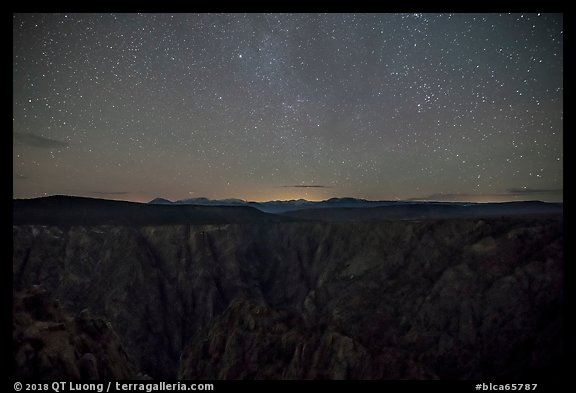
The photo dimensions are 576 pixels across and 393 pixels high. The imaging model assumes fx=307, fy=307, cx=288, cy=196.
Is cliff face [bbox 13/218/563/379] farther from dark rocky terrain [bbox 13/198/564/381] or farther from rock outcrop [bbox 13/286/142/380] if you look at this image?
rock outcrop [bbox 13/286/142/380]

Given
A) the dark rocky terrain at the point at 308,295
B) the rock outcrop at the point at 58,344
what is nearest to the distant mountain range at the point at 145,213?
the dark rocky terrain at the point at 308,295

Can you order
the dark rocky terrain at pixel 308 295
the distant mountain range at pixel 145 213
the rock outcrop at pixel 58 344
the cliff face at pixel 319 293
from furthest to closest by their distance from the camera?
the distant mountain range at pixel 145 213
the cliff face at pixel 319 293
the dark rocky terrain at pixel 308 295
the rock outcrop at pixel 58 344

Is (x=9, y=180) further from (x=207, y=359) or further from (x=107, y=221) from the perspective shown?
(x=107, y=221)

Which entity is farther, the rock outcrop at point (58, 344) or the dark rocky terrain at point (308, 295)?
the dark rocky terrain at point (308, 295)

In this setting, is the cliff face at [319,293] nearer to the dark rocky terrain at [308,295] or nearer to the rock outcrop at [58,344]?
the dark rocky terrain at [308,295]

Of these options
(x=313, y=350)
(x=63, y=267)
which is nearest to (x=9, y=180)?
(x=313, y=350)

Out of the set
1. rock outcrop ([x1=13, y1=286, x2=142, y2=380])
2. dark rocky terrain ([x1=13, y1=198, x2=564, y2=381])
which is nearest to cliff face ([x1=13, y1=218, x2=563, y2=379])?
dark rocky terrain ([x1=13, y1=198, x2=564, y2=381])

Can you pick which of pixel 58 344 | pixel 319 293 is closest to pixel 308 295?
pixel 319 293
